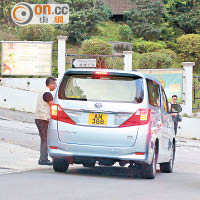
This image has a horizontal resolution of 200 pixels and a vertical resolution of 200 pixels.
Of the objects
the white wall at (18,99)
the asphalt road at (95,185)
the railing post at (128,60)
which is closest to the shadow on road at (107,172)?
the asphalt road at (95,185)

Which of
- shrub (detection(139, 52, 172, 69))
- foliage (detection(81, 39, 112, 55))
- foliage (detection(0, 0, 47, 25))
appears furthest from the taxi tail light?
foliage (detection(0, 0, 47, 25))

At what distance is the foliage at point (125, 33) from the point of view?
40.8 m

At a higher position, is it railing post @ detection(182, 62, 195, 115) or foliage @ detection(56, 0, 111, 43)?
foliage @ detection(56, 0, 111, 43)

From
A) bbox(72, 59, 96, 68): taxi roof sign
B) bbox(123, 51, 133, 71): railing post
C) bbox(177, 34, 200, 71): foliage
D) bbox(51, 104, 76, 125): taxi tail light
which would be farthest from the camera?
bbox(177, 34, 200, 71): foliage

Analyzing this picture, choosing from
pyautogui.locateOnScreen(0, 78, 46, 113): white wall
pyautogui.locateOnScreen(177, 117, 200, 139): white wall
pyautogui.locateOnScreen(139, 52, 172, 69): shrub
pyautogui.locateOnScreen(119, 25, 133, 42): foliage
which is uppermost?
pyautogui.locateOnScreen(119, 25, 133, 42): foliage

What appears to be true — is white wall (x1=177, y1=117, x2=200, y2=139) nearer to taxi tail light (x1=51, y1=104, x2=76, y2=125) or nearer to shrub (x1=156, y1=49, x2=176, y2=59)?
shrub (x1=156, y1=49, x2=176, y2=59)

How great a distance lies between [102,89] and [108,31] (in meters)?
28.9

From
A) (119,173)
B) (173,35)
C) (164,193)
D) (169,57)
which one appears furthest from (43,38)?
(164,193)

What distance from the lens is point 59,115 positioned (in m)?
12.7

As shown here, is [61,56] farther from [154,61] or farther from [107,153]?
[107,153]

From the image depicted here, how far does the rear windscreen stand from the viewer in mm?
12586

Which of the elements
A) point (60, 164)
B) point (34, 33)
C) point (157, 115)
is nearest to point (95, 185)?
point (60, 164)

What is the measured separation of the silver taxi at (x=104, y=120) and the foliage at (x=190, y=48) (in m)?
27.0

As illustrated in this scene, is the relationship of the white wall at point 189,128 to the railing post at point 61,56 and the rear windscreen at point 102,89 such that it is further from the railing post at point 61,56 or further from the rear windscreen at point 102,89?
the rear windscreen at point 102,89
